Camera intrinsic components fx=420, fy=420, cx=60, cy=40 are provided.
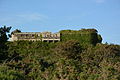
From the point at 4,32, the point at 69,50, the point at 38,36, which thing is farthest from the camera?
the point at 38,36

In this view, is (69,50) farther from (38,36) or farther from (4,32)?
(4,32)

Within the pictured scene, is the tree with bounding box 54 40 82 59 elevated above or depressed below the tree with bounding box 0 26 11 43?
below

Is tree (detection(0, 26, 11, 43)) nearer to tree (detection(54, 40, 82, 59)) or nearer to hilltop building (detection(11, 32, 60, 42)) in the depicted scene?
tree (detection(54, 40, 82, 59))

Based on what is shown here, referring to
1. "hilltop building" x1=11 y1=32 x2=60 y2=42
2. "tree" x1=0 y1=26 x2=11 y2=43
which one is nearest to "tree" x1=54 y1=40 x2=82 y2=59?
"hilltop building" x1=11 y1=32 x2=60 y2=42

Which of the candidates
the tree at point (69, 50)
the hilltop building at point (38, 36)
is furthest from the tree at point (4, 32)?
the hilltop building at point (38, 36)

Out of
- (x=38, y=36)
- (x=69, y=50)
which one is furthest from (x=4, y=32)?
(x=38, y=36)

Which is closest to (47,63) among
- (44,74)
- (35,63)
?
(35,63)

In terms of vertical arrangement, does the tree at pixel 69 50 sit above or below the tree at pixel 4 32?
below

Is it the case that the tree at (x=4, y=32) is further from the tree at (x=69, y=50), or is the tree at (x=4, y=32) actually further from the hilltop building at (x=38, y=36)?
the hilltop building at (x=38, y=36)

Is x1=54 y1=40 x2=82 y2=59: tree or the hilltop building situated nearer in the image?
x1=54 y1=40 x2=82 y2=59: tree

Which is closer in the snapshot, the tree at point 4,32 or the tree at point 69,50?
the tree at point 4,32

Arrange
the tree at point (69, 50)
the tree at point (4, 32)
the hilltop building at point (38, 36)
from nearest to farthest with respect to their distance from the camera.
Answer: the tree at point (4, 32), the tree at point (69, 50), the hilltop building at point (38, 36)

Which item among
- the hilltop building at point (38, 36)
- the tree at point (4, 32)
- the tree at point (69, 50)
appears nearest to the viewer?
the tree at point (4, 32)

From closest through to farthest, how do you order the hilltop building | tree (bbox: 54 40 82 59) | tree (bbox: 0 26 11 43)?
1. tree (bbox: 0 26 11 43)
2. tree (bbox: 54 40 82 59)
3. the hilltop building
